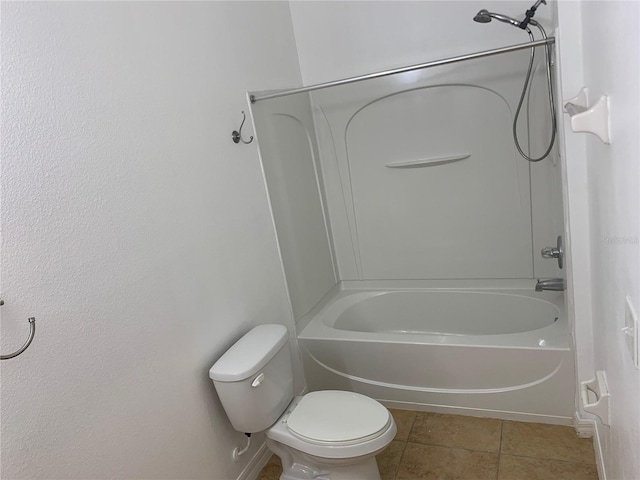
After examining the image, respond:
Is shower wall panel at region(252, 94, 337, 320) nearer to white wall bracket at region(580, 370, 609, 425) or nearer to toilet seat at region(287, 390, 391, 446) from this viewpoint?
toilet seat at region(287, 390, 391, 446)

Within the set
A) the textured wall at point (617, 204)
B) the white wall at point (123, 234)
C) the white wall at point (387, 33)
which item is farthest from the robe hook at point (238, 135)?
the textured wall at point (617, 204)

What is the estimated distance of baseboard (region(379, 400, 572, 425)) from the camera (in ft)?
7.30

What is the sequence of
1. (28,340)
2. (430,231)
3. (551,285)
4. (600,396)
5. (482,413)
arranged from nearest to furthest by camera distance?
(28,340) < (600,396) < (482,413) < (551,285) < (430,231)

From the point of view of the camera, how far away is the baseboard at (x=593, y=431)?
73.1 inches

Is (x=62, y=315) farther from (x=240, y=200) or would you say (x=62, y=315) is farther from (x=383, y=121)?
(x=383, y=121)

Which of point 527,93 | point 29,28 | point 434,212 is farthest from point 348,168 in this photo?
point 29,28

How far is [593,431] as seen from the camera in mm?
2100

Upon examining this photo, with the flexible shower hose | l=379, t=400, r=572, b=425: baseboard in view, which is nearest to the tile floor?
l=379, t=400, r=572, b=425: baseboard

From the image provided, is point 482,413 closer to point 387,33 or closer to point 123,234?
point 123,234

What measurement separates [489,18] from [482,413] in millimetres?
1892

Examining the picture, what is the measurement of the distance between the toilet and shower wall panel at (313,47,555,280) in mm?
1217

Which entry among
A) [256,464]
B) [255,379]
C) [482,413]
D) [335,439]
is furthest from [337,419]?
[482,413]

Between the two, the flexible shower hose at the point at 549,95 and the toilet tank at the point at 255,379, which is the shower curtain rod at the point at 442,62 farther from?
the toilet tank at the point at 255,379

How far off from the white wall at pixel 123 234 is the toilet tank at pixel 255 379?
0.10 m
